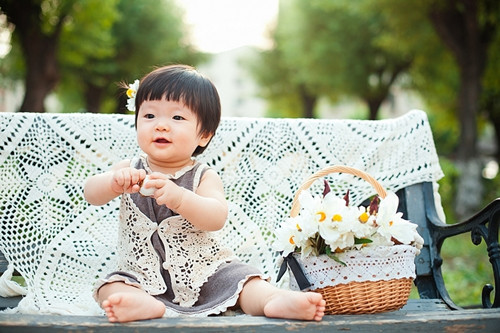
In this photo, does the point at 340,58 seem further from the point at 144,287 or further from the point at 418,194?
the point at 144,287

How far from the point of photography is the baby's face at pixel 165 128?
1.91 m

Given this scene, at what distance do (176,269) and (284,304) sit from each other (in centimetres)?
54

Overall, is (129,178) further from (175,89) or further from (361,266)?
(361,266)

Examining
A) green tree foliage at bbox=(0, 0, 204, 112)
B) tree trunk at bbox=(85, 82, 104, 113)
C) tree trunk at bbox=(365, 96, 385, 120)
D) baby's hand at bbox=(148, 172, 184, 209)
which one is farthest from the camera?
tree trunk at bbox=(365, 96, 385, 120)

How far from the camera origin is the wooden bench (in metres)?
2.22

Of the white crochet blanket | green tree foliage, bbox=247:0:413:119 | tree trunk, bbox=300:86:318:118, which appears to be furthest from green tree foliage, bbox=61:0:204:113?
the white crochet blanket

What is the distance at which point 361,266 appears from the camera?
1595 millimetres

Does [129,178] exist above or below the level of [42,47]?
below

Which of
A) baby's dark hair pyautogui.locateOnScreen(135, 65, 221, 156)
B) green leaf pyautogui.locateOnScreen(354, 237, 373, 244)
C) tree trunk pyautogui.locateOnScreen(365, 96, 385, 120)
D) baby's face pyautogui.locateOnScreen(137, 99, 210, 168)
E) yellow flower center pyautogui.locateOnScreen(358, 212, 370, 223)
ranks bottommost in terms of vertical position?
green leaf pyautogui.locateOnScreen(354, 237, 373, 244)

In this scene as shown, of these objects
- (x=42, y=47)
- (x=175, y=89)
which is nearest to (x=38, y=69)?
(x=42, y=47)

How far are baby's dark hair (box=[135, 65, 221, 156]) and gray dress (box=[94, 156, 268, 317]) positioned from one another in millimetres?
249

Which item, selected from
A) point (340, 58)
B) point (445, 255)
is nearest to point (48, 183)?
point (445, 255)

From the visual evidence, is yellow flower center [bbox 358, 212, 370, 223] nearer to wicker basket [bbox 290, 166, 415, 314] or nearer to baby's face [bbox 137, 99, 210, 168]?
wicker basket [bbox 290, 166, 415, 314]

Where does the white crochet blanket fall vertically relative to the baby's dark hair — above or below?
below
